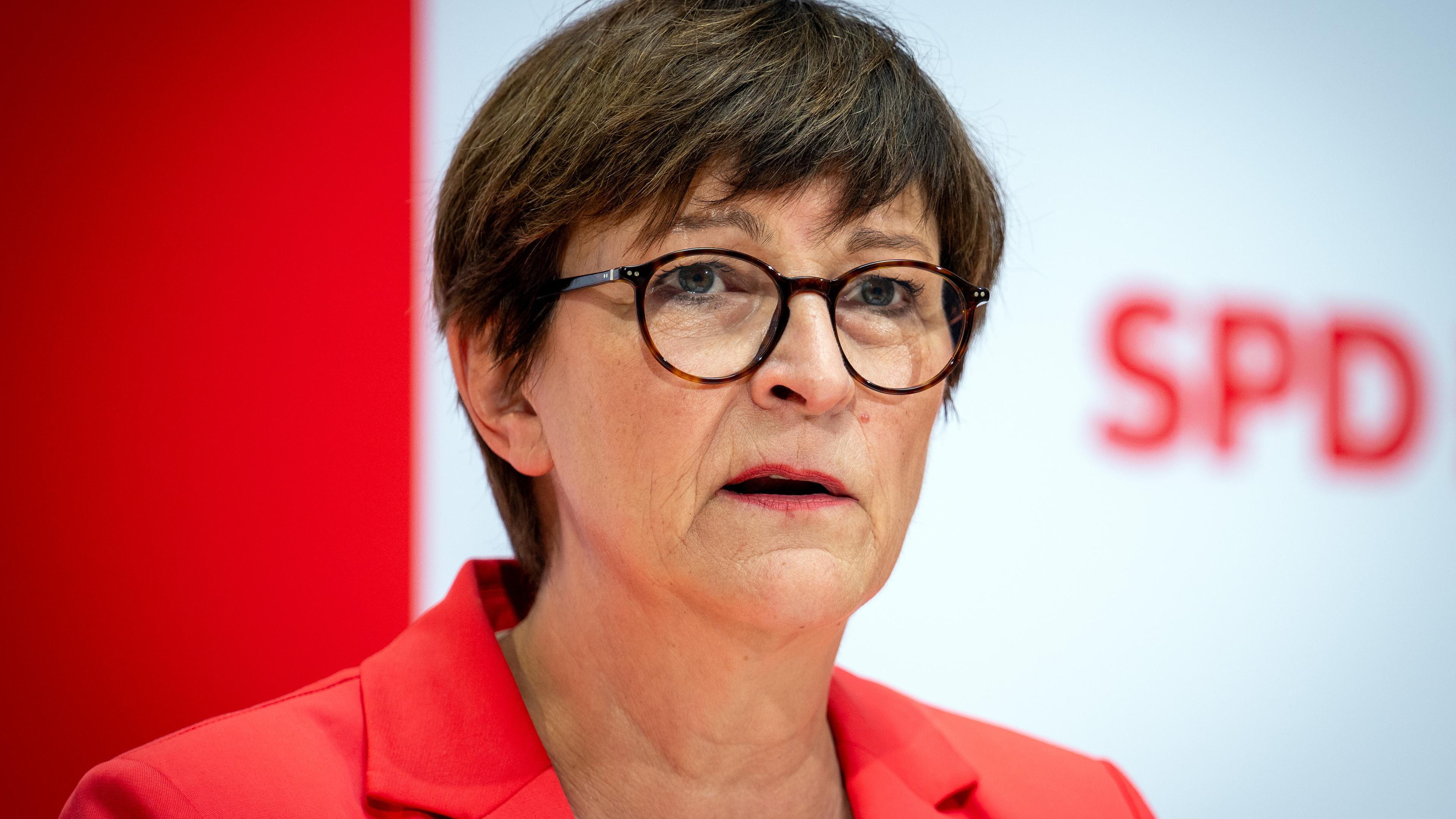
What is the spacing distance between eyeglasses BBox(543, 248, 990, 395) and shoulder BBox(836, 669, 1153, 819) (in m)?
0.59

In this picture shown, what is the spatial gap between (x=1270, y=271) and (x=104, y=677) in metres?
2.40

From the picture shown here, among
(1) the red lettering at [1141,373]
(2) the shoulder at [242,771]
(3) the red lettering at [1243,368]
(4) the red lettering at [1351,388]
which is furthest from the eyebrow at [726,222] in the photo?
(4) the red lettering at [1351,388]

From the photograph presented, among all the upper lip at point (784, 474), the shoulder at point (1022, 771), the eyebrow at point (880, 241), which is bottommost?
the shoulder at point (1022, 771)

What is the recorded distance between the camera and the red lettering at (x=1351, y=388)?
258 cm

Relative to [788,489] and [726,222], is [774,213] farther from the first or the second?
[788,489]

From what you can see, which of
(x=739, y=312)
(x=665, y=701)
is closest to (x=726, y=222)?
(x=739, y=312)

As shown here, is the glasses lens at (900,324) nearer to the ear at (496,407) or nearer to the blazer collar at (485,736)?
the ear at (496,407)

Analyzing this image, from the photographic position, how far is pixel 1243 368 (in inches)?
97.9

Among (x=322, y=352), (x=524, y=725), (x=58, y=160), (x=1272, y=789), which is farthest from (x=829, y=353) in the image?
(x=1272, y=789)

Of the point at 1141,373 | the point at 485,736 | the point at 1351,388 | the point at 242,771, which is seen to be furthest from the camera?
the point at 1351,388

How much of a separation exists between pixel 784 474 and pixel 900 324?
258mm

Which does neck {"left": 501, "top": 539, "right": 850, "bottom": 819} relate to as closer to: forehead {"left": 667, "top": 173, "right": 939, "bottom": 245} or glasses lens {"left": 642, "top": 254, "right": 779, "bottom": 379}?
glasses lens {"left": 642, "top": 254, "right": 779, "bottom": 379}

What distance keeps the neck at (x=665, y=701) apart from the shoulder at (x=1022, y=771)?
0.31 meters

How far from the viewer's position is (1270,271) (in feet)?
8.32
